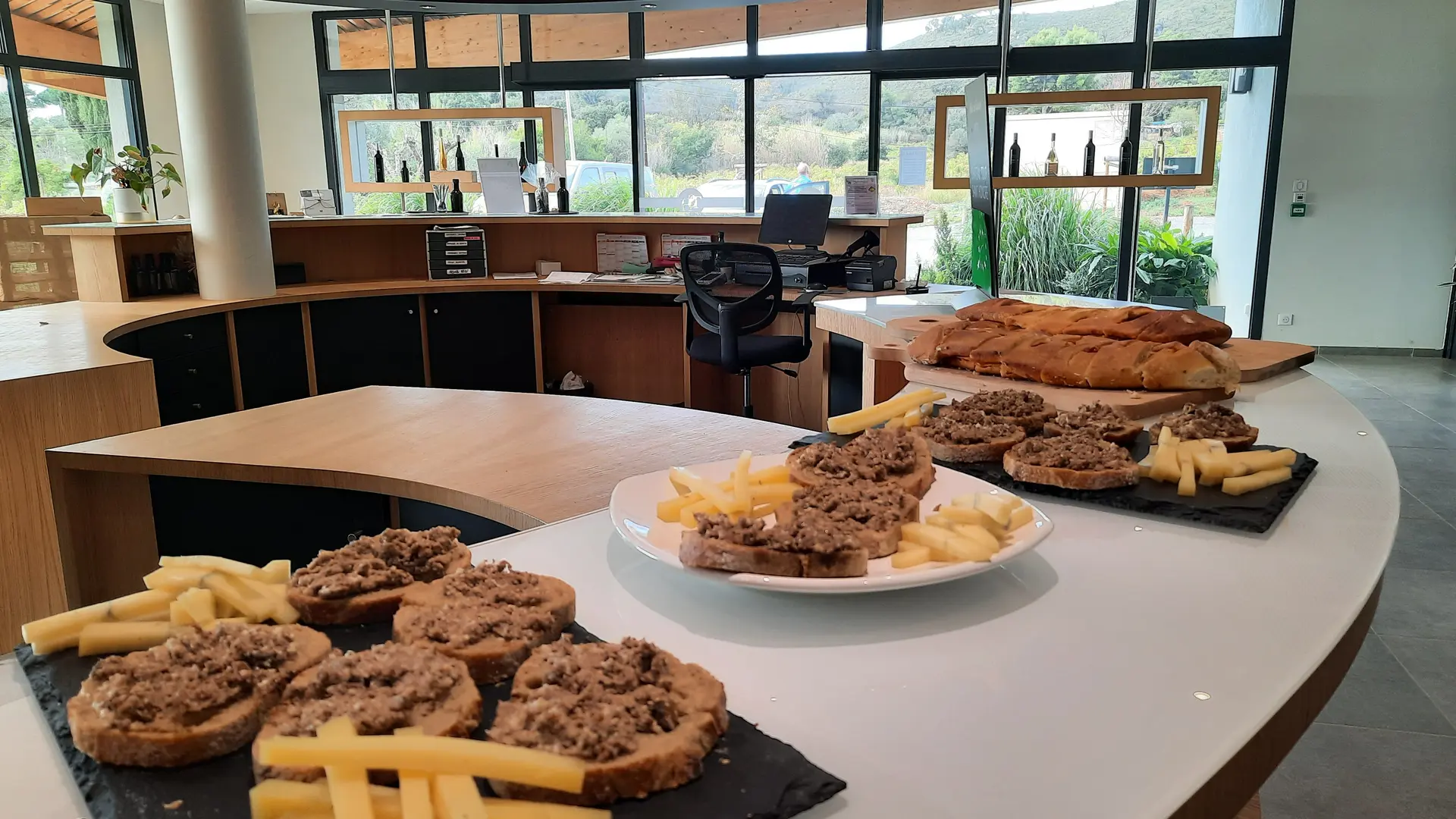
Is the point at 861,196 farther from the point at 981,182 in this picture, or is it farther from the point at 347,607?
the point at 347,607

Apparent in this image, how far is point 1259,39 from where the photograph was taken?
7.75 meters

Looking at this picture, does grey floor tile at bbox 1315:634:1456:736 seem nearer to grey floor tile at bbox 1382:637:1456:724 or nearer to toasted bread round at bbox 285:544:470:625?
grey floor tile at bbox 1382:637:1456:724

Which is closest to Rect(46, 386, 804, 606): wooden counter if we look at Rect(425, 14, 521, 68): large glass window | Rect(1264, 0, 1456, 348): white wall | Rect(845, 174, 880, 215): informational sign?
Rect(845, 174, 880, 215): informational sign

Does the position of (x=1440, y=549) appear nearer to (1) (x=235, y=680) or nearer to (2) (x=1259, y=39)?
(1) (x=235, y=680)

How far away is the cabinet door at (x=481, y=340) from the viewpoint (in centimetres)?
550

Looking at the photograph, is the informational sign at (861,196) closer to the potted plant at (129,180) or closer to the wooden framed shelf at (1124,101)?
the wooden framed shelf at (1124,101)

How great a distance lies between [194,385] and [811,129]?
585cm

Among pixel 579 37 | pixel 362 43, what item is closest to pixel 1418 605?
pixel 579 37

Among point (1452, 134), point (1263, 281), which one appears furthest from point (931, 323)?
point (1452, 134)

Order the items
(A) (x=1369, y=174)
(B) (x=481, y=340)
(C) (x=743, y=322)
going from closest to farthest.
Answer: (C) (x=743, y=322)
(B) (x=481, y=340)
(A) (x=1369, y=174)

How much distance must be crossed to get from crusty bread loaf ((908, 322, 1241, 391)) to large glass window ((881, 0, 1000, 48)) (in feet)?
22.8

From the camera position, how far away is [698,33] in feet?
28.1

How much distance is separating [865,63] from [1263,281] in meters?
3.94

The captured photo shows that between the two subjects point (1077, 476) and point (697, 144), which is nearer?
point (1077, 476)
